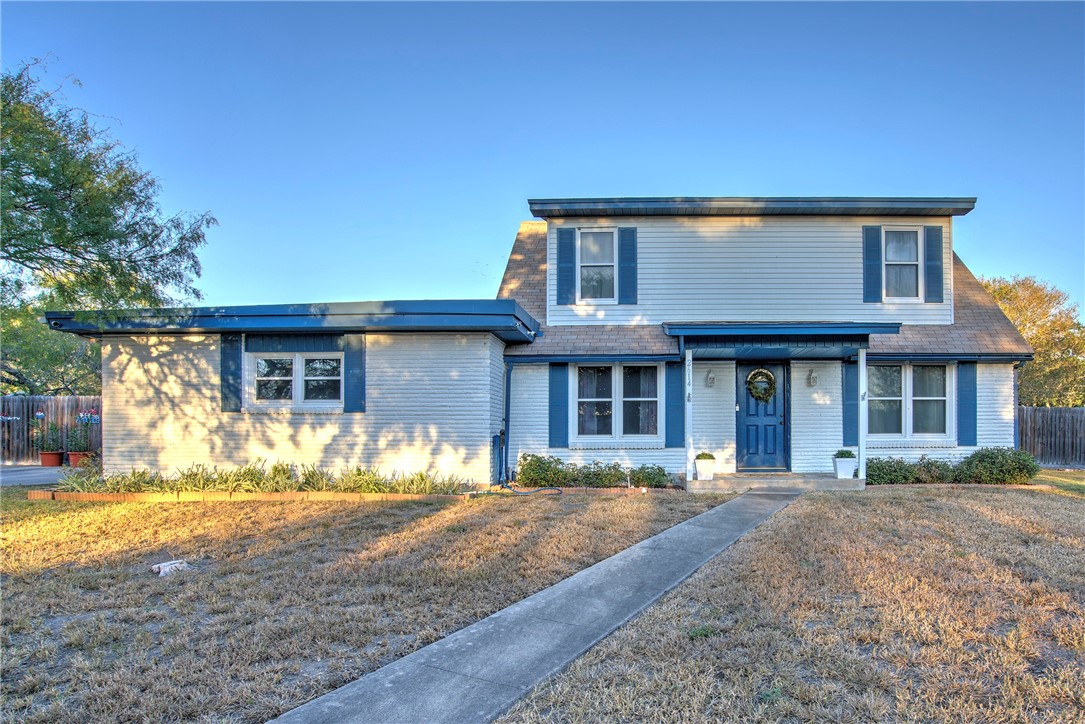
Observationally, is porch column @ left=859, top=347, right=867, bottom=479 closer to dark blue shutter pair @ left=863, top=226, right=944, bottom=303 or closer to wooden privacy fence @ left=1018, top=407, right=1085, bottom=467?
dark blue shutter pair @ left=863, top=226, right=944, bottom=303

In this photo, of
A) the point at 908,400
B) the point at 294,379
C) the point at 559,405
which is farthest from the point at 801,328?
the point at 294,379

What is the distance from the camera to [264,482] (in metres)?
10.2

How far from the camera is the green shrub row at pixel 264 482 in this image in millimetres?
10133

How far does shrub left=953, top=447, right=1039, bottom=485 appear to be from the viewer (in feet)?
37.5

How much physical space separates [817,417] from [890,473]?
64.4 inches

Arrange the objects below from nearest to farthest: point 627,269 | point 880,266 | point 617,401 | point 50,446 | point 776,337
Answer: point 776,337, point 617,401, point 880,266, point 627,269, point 50,446

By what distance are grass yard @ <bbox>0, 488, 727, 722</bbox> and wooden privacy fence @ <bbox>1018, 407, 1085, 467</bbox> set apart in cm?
1375

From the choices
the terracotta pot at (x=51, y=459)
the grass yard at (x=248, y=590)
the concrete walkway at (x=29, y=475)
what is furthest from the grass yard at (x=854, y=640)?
the terracotta pot at (x=51, y=459)

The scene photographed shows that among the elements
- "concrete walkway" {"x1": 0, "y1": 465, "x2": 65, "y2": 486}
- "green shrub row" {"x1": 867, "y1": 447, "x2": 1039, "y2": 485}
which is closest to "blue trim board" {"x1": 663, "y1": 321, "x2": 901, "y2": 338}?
"green shrub row" {"x1": 867, "y1": 447, "x2": 1039, "y2": 485}

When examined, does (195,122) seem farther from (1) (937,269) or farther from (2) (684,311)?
(1) (937,269)

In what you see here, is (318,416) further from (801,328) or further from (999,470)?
(999,470)

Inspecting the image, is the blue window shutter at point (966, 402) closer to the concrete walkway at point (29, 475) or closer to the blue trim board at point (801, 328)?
the blue trim board at point (801, 328)

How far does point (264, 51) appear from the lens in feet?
40.1

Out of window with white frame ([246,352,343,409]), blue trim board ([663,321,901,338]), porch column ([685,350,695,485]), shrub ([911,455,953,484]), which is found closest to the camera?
blue trim board ([663,321,901,338])
